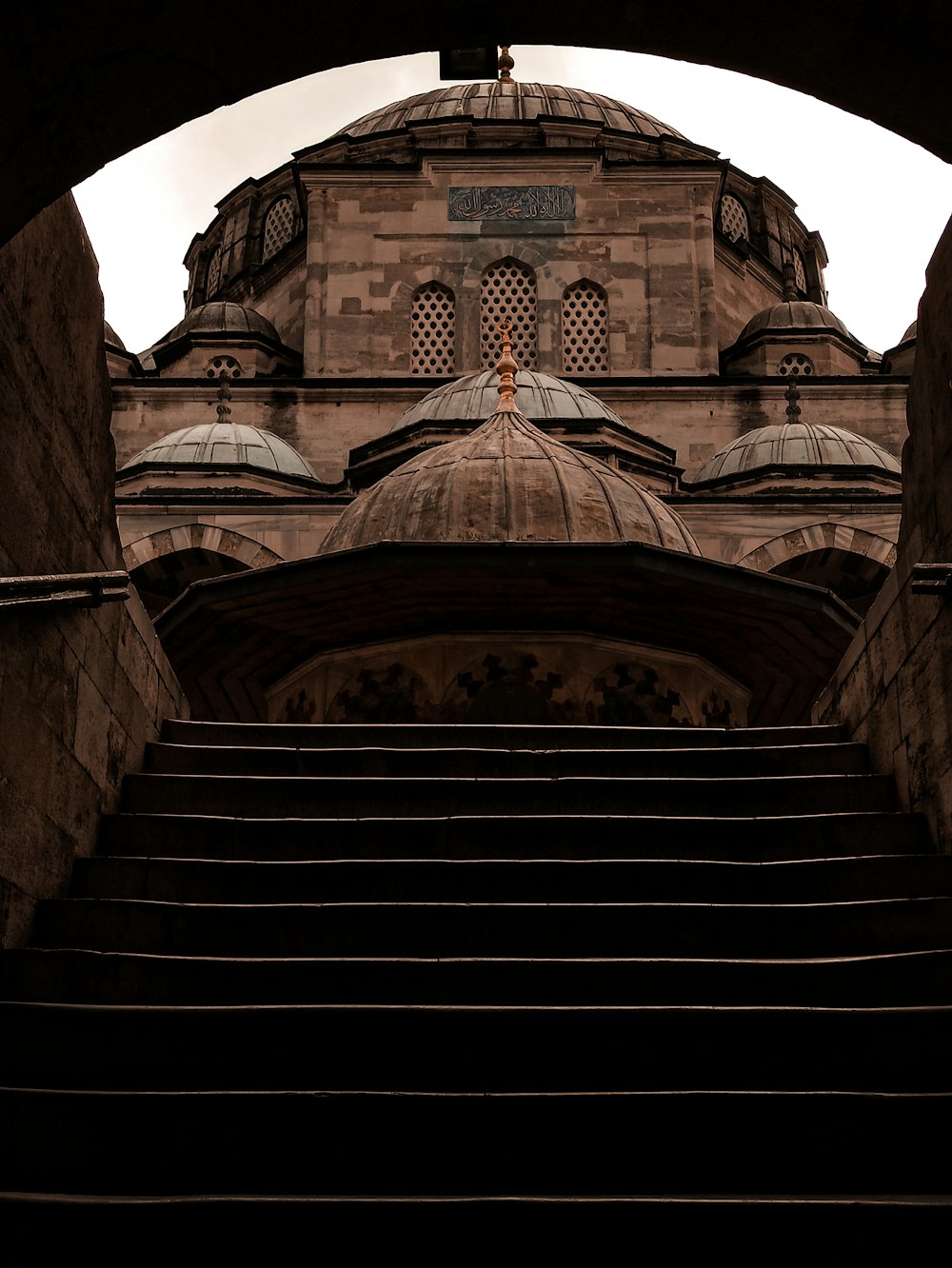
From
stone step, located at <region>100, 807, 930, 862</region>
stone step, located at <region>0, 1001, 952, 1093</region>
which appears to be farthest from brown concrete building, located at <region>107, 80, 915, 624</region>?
stone step, located at <region>0, 1001, 952, 1093</region>

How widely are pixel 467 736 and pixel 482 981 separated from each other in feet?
7.65

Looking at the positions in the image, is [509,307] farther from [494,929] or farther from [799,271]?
[494,929]

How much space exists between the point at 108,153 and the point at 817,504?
70.3 ft

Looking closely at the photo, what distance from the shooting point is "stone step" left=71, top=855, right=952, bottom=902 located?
18.5ft

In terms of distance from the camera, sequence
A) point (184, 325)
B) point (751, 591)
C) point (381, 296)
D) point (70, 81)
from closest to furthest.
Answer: point (70, 81) → point (751, 591) → point (381, 296) → point (184, 325)

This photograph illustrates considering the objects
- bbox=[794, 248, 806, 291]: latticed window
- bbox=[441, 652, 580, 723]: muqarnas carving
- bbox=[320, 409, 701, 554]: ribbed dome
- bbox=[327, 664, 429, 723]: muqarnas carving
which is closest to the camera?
bbox=[441, 652, 580, 723]: muqarnas carving

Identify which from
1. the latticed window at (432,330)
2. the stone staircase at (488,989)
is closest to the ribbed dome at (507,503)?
the stone staircase at (488,989)

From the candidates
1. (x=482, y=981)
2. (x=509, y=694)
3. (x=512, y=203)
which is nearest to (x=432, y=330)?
(x=512, y=203)

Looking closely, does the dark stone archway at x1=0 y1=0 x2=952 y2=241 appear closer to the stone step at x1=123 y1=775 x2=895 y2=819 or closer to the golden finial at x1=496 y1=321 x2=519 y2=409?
the stone step at x1=123 y1=775 x2=895 y2=819

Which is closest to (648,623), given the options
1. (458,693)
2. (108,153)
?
(458,693)

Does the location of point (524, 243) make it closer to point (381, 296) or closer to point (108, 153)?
point (381, 296)

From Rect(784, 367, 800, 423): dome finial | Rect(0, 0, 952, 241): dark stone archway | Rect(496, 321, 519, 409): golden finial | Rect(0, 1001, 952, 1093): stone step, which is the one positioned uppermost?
Rect(784, 367, 800, 423): dome finial

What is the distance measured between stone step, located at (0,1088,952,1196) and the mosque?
258 inches

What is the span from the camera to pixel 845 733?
736 cm
